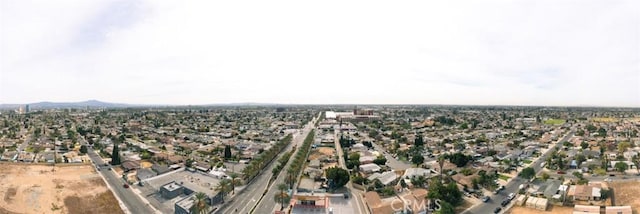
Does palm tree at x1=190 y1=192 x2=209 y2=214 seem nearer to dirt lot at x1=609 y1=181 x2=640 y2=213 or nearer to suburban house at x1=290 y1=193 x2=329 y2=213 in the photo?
suburban house at x1=290 y1=193 x2=329 y2=213

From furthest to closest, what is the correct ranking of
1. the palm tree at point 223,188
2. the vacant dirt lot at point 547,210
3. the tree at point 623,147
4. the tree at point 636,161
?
the tree at point 623,147 < the tree at point 636,161 < the palm tree at point 223,188 < the vacant dirt lot at point 547,210

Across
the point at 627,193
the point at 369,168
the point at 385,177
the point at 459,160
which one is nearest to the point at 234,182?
the point at 385,177

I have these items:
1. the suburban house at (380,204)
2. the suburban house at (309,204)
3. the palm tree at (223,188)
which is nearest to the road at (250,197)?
the palm tree at (223,188)

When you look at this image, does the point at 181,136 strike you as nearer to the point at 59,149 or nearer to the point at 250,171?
the point at 59,149

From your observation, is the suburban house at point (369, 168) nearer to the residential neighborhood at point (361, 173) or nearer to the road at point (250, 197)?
the residential neighborhood at point (361, 173)

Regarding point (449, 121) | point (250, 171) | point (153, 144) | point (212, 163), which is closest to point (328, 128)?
point (449, 121)
